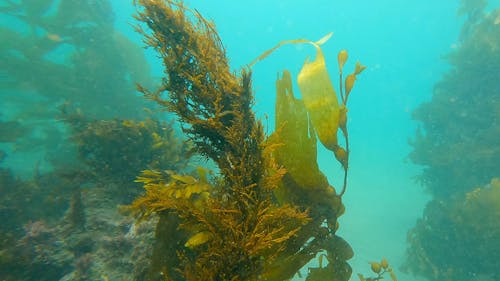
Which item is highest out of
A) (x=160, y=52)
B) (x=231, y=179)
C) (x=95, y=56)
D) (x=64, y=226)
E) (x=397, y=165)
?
(x=397, y=165)

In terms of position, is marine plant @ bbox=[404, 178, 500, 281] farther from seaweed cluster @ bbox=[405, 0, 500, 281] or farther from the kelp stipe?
→ the kelp stipe

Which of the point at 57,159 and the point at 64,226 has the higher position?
the point at 57,159

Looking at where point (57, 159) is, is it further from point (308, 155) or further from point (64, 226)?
point (308, 155)

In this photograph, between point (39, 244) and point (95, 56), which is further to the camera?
point (95, 56)

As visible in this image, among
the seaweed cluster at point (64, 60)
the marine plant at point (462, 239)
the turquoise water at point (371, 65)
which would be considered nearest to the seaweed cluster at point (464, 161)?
the marine plant at point (462, 239)

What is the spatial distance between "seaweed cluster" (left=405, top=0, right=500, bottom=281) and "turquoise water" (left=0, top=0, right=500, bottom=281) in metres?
5.83

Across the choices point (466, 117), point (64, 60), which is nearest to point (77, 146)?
point (64, 60)

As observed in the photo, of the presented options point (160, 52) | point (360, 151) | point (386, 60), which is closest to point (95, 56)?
point (160, 52)

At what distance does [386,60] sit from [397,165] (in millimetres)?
49852

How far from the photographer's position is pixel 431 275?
9.39m

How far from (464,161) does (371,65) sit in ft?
257

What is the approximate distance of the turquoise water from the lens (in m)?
22.1

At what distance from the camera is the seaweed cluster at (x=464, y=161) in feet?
26.5

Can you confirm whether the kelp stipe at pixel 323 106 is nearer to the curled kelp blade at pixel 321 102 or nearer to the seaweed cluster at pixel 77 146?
the curled kelp blade at pixel 321 102
